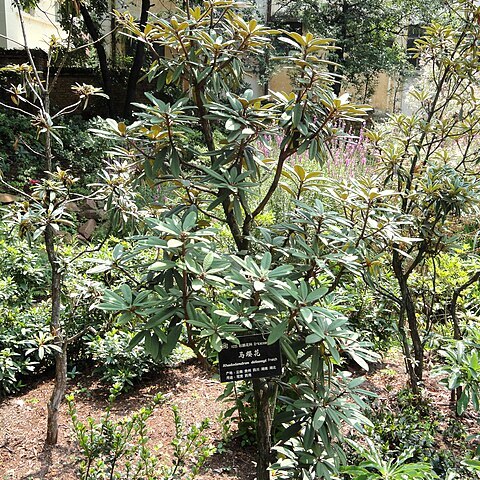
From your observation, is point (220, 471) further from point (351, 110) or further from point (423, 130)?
point (423, 130)

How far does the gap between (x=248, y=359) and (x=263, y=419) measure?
18.0 inches

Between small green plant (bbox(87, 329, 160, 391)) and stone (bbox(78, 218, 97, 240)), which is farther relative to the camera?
stone (bbox(78, 218, 97, 240))

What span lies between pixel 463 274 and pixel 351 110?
232cm

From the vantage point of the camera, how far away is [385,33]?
1320 cm

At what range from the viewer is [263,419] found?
2.13m

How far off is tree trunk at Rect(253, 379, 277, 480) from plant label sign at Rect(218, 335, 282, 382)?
0.28m

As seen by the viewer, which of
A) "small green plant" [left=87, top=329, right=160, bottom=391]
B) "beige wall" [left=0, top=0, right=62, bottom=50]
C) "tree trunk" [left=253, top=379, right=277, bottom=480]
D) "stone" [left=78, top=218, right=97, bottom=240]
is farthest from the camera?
"beige wall" [left=0, top=0, right=62, bottom=50]

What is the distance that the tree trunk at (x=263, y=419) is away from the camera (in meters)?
2.10

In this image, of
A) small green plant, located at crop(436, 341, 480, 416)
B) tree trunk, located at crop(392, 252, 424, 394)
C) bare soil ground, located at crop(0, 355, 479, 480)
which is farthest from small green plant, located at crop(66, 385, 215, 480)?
tree trunk, located at crop(392, 252, 424, 394)

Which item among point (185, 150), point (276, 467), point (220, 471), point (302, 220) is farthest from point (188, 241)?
point (220, 471)

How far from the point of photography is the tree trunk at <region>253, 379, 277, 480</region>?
2.10 m

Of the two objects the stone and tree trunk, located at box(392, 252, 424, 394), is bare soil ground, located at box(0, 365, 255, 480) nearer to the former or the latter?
tree trunk, located at box(392, 252, 424, 394)

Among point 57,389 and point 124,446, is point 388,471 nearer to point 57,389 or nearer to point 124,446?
point 124,446

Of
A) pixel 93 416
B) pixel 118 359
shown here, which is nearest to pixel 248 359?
pixel 93 416
